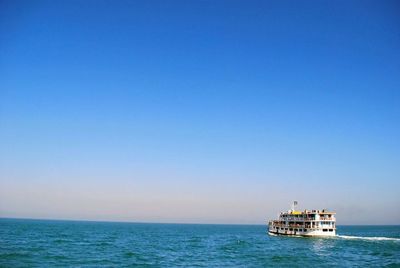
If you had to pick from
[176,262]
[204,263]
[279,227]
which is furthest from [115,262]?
[279,227]

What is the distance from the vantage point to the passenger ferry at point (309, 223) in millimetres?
110062

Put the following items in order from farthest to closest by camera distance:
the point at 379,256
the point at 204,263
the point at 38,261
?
the point at 379,256, the point at 204,263, the point at 38,261

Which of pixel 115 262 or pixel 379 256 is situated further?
pixel 379 256

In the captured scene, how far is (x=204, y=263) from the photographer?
186ft

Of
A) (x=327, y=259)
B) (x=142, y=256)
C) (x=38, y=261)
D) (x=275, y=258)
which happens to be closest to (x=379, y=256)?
(x=327, y=259)

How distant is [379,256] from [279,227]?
223 feet

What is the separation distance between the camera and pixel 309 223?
114 metres

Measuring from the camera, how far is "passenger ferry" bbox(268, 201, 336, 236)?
110062mm

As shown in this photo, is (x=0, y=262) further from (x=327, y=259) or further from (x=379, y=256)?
(x=379, y=256)

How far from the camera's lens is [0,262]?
48.2 meters

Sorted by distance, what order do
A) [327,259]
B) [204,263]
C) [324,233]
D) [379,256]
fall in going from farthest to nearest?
[324,233]
[379,256]
[327,259]
[204,263]

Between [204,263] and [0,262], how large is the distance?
26788mm

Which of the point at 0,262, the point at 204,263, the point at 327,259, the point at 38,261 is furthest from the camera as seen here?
the point at 327,259

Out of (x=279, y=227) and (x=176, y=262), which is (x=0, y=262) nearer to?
(x=176, y=262)
